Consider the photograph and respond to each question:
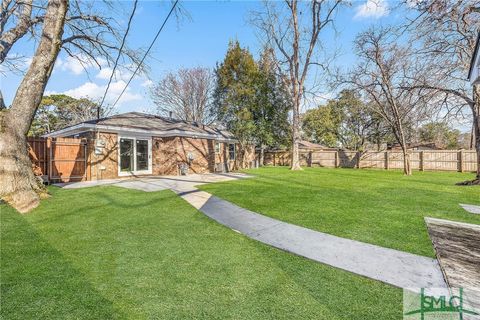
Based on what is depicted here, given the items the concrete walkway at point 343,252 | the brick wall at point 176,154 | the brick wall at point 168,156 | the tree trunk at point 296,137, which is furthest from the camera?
the tree trunk at point 296,137

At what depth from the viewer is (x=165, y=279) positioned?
2.71 m

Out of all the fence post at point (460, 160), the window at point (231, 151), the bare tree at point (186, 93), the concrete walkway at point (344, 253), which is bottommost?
the concrete walkway at point (344, 253)

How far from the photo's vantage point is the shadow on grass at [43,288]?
7.01 feet

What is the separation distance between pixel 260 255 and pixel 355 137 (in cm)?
3057

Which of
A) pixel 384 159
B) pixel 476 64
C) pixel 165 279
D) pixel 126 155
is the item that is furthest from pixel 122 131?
pixel 384 159

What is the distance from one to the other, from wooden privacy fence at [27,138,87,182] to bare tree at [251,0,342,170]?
1259 cm

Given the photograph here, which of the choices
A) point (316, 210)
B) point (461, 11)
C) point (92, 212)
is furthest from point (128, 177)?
point (461, 11)

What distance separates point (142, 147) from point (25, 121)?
20.7 feet

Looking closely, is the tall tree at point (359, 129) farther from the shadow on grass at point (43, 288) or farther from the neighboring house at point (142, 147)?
the shadow on grass at point (43, 288)

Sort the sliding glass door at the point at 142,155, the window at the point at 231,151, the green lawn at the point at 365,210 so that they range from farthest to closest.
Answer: the window at the point at 231,151 < the sliding glass door at the point at 142,155 < the green lawn at the point at 365,210

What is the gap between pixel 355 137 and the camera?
99.6ft

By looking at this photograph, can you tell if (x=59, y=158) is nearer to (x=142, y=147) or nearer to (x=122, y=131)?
(x=122, y=131)

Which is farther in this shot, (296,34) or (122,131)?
(296,34)

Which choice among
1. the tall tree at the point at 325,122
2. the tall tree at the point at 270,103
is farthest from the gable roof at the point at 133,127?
the tall tree at the point at 325,122
